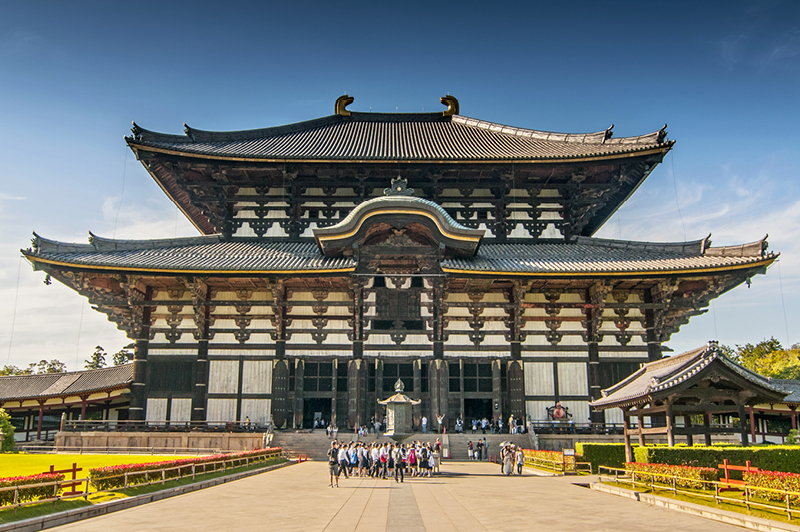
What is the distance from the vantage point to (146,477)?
17.2 metres

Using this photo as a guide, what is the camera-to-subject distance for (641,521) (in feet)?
42.0

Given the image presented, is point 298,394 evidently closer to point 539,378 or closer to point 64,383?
point 539,378

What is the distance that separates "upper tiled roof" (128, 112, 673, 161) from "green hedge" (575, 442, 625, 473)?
1634 cm

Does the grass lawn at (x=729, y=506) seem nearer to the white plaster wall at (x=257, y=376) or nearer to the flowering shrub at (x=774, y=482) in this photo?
the flowering shrub at (x=774, y=482)

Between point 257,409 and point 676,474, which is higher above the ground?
point 257,409

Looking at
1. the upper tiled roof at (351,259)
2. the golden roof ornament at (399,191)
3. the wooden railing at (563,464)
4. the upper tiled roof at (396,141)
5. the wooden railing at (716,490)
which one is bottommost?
the wooden railing at (563,464)

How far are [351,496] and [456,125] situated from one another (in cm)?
3357

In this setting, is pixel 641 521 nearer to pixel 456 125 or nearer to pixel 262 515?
pixel 262 515

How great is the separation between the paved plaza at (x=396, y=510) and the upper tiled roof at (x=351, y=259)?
12.3 m

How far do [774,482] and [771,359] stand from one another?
218ft

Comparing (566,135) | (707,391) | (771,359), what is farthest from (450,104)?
(771,359)

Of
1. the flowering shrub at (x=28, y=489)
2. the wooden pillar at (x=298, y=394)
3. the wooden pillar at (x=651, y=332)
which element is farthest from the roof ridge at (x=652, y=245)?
the flowering shrub at (x=28, y=489)

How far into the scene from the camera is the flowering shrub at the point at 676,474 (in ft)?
50.6

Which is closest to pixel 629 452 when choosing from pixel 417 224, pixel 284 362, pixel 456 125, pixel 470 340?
pixel 470 340
